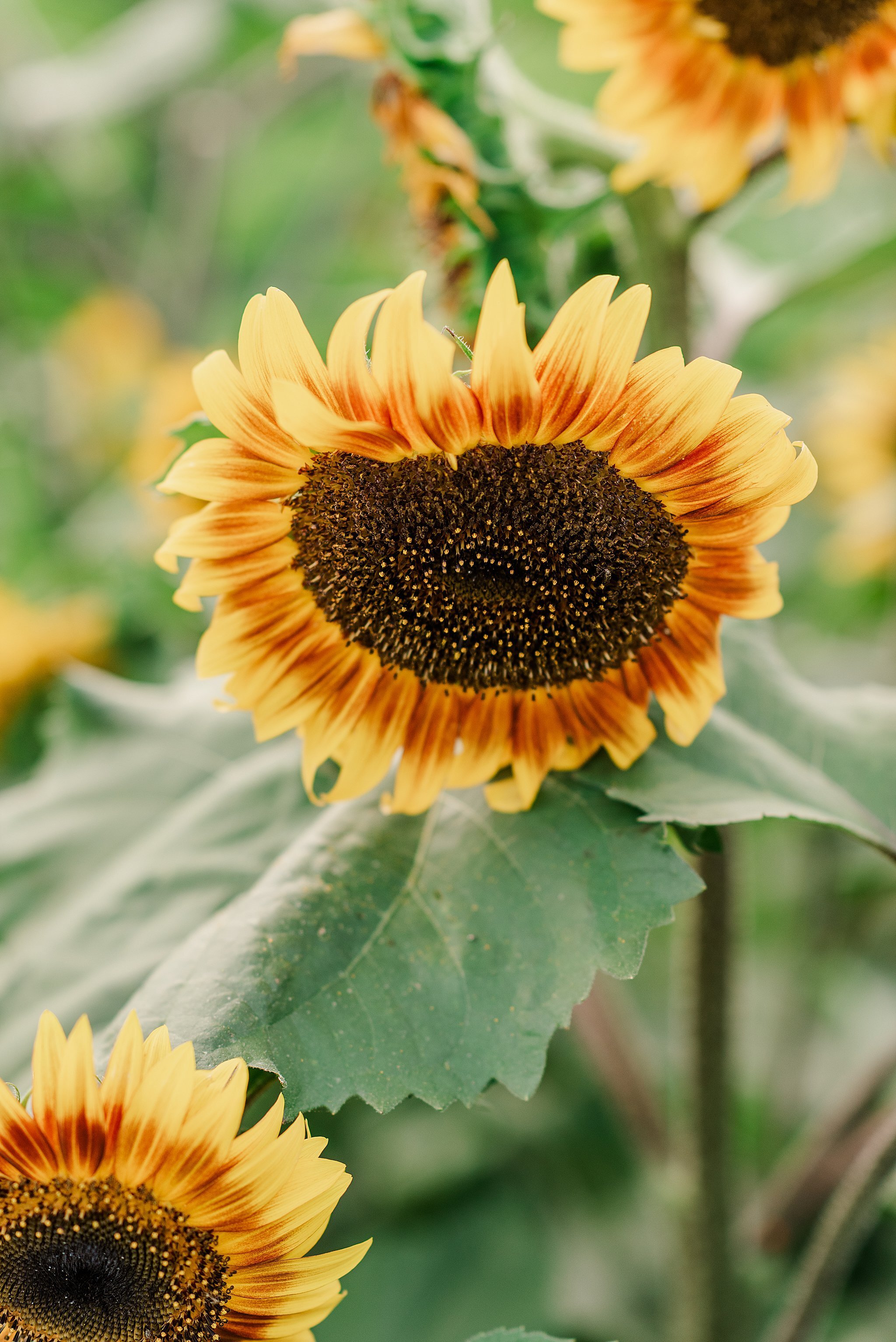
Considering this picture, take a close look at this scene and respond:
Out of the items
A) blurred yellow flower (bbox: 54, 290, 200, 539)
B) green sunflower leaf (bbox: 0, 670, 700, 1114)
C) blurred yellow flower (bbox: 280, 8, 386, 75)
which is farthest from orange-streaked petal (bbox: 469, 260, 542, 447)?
blurred yellow flower (bbox: 54, 290, 200, 539)

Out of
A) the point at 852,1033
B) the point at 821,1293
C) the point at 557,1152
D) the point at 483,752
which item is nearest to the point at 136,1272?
the point at 483,752

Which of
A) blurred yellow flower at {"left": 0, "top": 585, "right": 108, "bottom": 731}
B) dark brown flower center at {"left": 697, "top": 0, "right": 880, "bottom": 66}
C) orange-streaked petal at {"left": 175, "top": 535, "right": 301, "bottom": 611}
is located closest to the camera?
orange-streaked petal at {"left": 175, "top": 535, "right": 301, "bottom": 611}

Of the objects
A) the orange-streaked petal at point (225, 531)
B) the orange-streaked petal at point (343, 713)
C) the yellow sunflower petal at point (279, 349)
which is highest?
the yellow sunflower petal at point (279, 349)

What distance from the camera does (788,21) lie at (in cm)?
69

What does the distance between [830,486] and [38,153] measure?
5.64 feet

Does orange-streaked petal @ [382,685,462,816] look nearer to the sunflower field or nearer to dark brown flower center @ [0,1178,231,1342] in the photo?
the sunflower field

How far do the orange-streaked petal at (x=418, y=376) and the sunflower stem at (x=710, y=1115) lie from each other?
0.37 m

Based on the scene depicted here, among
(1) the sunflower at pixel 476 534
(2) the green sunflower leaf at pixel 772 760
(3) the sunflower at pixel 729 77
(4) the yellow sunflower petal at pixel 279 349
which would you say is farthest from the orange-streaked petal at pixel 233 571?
(3) the sunflower at pixel 729 77

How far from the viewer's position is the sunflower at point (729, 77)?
689mm

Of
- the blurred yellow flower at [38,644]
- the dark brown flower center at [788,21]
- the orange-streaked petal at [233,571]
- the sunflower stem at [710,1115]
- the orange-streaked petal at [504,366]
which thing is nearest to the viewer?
the orange-streaked petal at [504,366]

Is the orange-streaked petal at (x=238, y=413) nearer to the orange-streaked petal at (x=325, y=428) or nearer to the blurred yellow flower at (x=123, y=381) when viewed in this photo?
the orange-streaked petal at (x=325, y=428)

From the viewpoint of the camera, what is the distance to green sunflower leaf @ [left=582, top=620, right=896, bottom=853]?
584 millimetres

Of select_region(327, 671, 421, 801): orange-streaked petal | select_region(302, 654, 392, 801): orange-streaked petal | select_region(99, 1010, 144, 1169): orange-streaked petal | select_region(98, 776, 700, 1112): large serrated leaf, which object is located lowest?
select_region(98, 776, 700, 1112): large serrated leaf

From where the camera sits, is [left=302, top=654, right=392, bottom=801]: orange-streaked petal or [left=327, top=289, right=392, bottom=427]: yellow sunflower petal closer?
[left=327, top=289, right=392, bottom=427]: yellow sunflower petal
